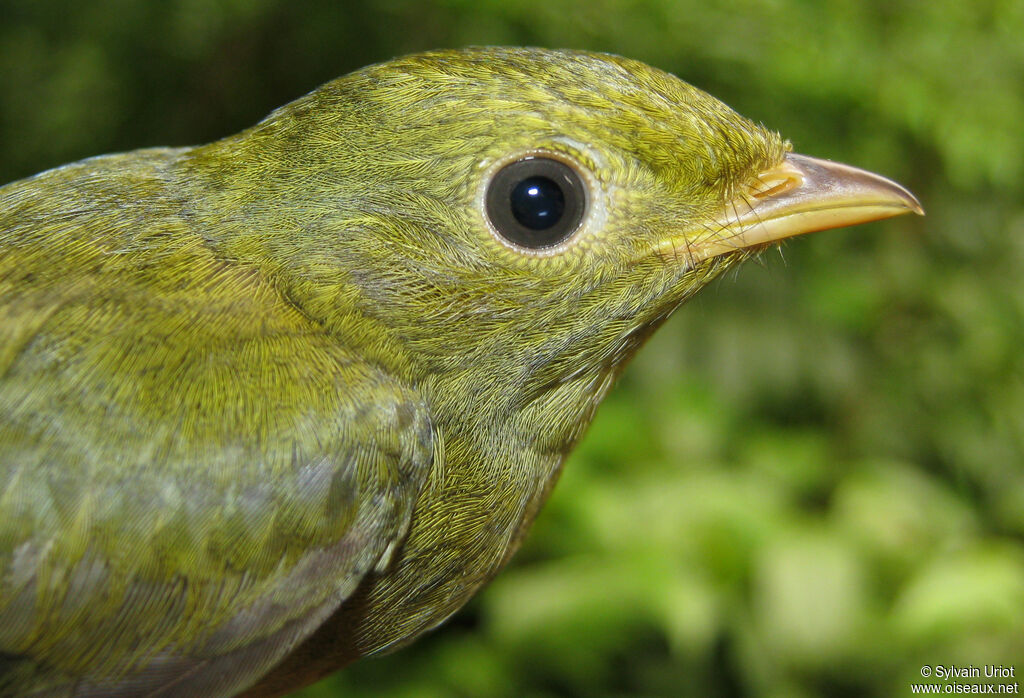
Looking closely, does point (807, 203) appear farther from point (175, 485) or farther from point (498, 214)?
point (175, 485)

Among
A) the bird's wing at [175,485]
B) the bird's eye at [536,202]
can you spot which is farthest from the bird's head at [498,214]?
the bird's wing at [175,485]

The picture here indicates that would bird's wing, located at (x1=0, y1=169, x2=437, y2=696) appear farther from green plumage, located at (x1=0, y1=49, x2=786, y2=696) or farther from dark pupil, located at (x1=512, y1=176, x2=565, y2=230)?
dark pupil, located at (x1=512, y1=176, x2=565, y2=230)

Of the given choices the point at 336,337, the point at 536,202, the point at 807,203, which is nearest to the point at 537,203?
the point at 536,202

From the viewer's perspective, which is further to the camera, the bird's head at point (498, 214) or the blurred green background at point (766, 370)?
the blurred green background at point (766, 370)

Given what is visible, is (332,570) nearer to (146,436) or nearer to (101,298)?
(146,436)

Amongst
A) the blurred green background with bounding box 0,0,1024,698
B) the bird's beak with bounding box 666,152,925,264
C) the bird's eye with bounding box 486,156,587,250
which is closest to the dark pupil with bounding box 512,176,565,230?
the bird's eye with bounding box 486,156,587,250

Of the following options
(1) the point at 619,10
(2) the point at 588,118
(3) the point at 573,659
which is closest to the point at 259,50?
(1) the point at 619,10

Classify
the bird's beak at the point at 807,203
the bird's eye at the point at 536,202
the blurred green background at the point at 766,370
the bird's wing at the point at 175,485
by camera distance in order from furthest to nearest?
the blurred green background at the point at 766,370
the bird's beak at the point at 807,203
the bird's eye at the point at 536,202
the bird's wing at the point at 175,485

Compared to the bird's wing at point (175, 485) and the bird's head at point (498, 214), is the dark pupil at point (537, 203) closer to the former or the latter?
the bird's head at point (498, 214)
